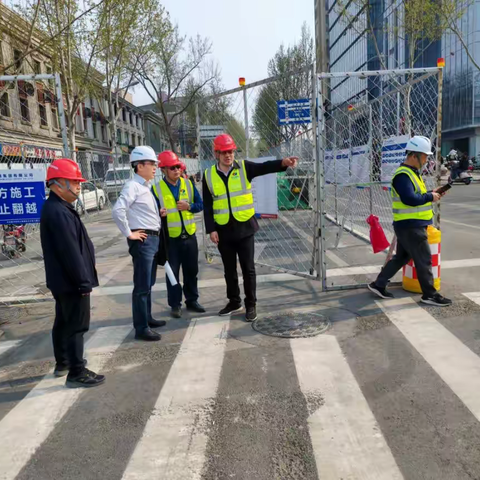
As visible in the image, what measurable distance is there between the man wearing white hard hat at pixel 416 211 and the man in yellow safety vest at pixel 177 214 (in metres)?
2.35

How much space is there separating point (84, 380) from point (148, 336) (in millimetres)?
981

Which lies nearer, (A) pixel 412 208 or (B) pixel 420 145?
(B) pixel 420 145

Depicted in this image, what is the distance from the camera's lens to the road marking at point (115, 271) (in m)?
7.22

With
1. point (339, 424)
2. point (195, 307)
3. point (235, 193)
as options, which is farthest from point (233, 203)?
point (339, 424)

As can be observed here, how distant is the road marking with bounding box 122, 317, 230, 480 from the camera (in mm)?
2578

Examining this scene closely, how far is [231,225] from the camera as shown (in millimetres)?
5059

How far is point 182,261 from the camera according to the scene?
5340 millimetres

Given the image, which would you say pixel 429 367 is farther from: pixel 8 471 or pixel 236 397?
pixel 8 471

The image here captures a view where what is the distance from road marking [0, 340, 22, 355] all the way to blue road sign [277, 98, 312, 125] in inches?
172

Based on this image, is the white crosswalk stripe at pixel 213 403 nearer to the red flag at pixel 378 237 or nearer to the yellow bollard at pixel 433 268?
the yellow bollard at pixel 433 268

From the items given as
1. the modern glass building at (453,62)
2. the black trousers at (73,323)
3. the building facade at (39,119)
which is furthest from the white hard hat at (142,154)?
the modern glass building at (453,62)

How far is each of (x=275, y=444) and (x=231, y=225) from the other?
2752 mm

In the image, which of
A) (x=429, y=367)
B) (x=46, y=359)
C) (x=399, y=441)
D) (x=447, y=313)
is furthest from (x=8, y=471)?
(x=447, y=313)

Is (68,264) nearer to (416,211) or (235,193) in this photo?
(235,193)
